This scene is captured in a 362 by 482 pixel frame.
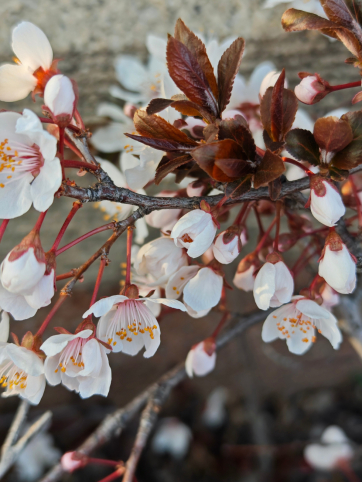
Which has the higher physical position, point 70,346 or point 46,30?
point 46,30

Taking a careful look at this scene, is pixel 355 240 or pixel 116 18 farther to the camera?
pixel 116 18

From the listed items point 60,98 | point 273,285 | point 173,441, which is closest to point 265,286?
point 273,285

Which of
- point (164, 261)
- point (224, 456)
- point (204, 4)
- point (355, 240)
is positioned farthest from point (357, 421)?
point (204, 4)

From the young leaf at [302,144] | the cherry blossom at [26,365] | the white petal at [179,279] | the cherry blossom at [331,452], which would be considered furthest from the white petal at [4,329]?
the cherry blossom at [331,452]

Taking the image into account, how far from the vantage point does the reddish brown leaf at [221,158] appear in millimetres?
408

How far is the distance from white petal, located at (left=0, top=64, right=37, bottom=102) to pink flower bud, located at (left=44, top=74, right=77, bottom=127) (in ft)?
0.32

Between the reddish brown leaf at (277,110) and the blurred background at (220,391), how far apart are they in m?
0.57

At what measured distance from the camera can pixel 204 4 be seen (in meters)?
0.86

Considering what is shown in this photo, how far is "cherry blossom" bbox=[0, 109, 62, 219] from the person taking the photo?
384 millimetres

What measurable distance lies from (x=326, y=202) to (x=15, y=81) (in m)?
0.41

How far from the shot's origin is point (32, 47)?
1.57 ft

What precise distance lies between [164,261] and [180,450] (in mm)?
1277

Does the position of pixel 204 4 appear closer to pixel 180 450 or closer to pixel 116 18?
pixel 116 18

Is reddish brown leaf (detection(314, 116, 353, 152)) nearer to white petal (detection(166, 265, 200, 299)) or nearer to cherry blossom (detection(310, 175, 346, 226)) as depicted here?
cherry blossom (detection(310, 175, 346, 226))
